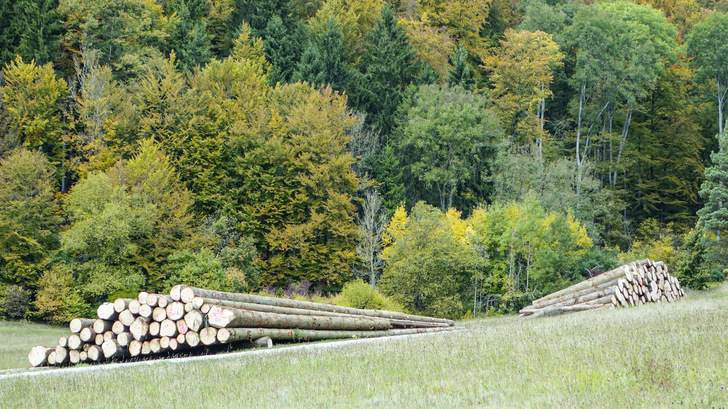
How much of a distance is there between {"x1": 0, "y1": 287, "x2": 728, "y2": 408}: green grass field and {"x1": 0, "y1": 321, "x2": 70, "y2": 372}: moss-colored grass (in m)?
8.20

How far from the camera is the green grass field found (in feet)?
35.1

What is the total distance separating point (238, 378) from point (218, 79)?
54.0 metres

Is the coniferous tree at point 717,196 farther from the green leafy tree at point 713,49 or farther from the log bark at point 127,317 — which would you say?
the log bark at point 127,317

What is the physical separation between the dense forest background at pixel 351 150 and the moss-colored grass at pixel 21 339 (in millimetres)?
3031

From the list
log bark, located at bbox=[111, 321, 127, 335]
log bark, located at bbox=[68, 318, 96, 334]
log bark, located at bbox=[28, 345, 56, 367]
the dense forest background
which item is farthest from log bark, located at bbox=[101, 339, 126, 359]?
the dense forest background

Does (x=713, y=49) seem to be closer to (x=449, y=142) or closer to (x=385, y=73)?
(x=449, y=142)

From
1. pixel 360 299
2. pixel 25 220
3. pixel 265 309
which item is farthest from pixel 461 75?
pixel 265 309

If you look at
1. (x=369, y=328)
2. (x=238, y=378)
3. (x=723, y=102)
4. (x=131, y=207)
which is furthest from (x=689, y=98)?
(x=238, y=378)

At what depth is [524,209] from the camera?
56.1 meters

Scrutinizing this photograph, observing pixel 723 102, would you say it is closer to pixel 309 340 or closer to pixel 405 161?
pixel 405 161

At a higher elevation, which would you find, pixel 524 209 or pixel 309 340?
pixel 524 209

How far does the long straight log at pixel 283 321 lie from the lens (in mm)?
19438

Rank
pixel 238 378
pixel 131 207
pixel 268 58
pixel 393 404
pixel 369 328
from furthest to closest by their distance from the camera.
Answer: pixel 268 58
pixel 131 207
pixel 369 328
pixel 238 378
pixel 393 404

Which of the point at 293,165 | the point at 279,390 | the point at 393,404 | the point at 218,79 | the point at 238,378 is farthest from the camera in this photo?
the point at 218,79
